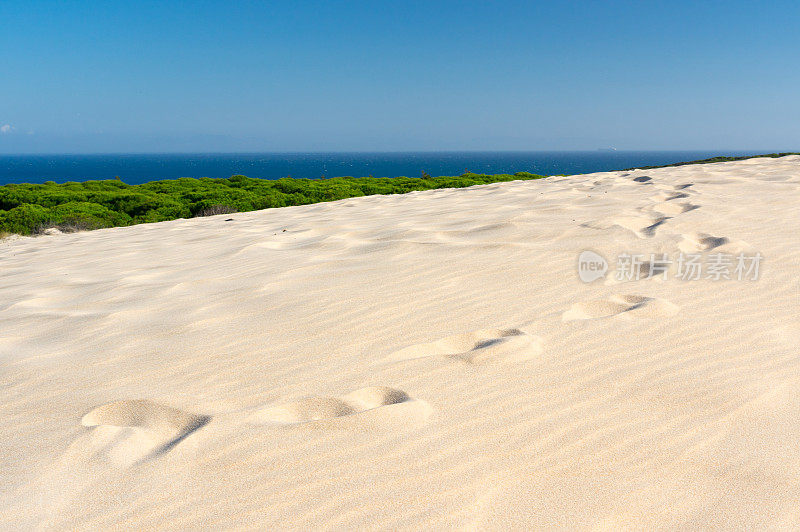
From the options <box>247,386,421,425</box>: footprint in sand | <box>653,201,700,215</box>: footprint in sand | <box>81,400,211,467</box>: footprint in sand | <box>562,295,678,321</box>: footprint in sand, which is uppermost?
<box>653,201,700,215</box>: footprint in sand

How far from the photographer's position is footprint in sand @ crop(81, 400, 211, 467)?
148 centimetres

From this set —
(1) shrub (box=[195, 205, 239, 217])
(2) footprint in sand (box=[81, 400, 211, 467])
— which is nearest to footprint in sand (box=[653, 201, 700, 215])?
(2) footprint in sand (box=[81, 400, 211, 467])

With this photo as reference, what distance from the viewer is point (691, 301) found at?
2.57m

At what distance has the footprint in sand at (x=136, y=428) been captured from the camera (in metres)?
1.48

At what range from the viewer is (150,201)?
11969 millimetres

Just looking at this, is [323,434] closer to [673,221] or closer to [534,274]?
[534,274]

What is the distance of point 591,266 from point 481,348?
54.8 inches

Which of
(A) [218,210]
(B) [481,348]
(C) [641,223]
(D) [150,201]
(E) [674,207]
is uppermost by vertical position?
(E) [674,207]

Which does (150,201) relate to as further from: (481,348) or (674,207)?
(481,348)

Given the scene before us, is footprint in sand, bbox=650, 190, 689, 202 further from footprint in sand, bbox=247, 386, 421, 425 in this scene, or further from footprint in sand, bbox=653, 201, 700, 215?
footprint in sand, bbox=247, 386, 421, 425

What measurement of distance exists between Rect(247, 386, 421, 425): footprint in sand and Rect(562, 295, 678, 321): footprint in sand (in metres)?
1.03

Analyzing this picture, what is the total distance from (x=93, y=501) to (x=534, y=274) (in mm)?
2429

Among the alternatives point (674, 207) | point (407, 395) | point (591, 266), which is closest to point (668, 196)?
point (674, 207)

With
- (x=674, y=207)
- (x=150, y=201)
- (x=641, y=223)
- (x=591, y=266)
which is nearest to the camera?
(x=591, y=266)
